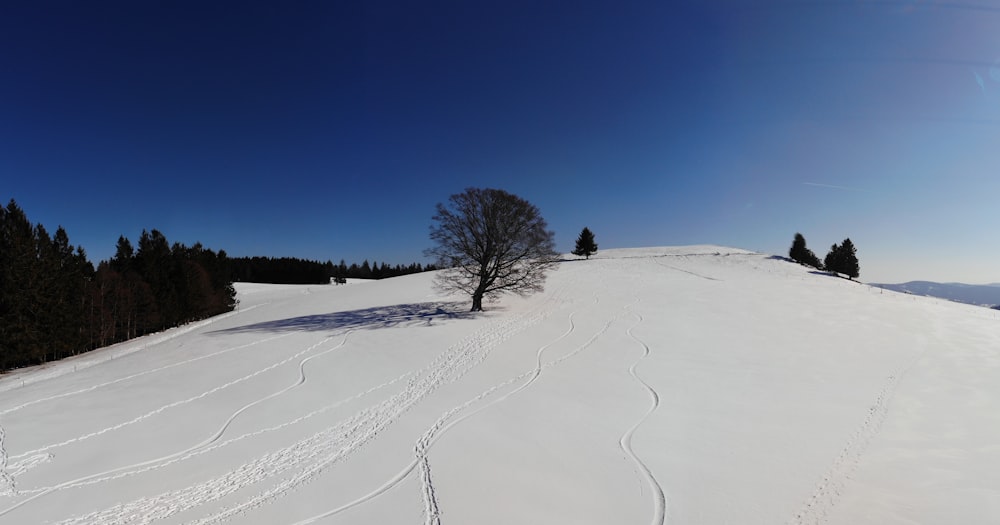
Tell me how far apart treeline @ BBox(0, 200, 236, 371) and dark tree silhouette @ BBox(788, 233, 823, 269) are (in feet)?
289

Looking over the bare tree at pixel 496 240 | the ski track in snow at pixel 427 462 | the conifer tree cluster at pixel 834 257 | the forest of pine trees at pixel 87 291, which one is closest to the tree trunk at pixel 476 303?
the bare tree at pixel 496 240

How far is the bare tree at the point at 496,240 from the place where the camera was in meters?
22.7

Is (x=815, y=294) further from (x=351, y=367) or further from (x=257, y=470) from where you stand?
(x=257, y=470)

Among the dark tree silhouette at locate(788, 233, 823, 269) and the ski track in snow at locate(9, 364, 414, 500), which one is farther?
the dark tree silhouette at locate(788, 233, 823, 269)

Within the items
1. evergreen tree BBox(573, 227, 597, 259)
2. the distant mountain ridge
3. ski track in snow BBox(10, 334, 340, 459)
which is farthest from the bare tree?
evergreen tree BBox(573, 227, 597, 259)

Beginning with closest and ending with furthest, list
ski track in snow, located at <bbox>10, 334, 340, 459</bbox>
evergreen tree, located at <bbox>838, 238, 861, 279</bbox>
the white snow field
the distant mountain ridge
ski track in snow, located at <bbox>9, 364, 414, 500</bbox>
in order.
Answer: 1. the white snow field
2. ski track in snow, located at <bbox>9, 364, 414, 500</bbox>
3. ski track in snow, located at <bbox>10, 334, 340, 459</bbox>
4. the distant mountain ridge
5. evergreen tree, located at <bbox>838, 238, 861, 279</bbox>

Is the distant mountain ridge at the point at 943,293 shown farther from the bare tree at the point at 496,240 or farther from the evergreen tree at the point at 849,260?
the bare tree at the point at 496,240

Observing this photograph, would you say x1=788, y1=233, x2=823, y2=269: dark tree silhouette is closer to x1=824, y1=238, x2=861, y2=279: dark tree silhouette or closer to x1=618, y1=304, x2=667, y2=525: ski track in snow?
x1=824, y1=238, x2=861, y2=279: dark tree silhouette

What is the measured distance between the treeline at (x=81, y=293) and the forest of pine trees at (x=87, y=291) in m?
0.05

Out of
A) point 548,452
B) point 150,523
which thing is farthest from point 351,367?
point 548,452

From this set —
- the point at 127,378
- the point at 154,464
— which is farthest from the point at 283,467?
the point at 127,378

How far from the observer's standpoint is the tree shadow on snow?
69.3ft

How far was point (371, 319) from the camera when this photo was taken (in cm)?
2288

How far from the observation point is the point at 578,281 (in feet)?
121
